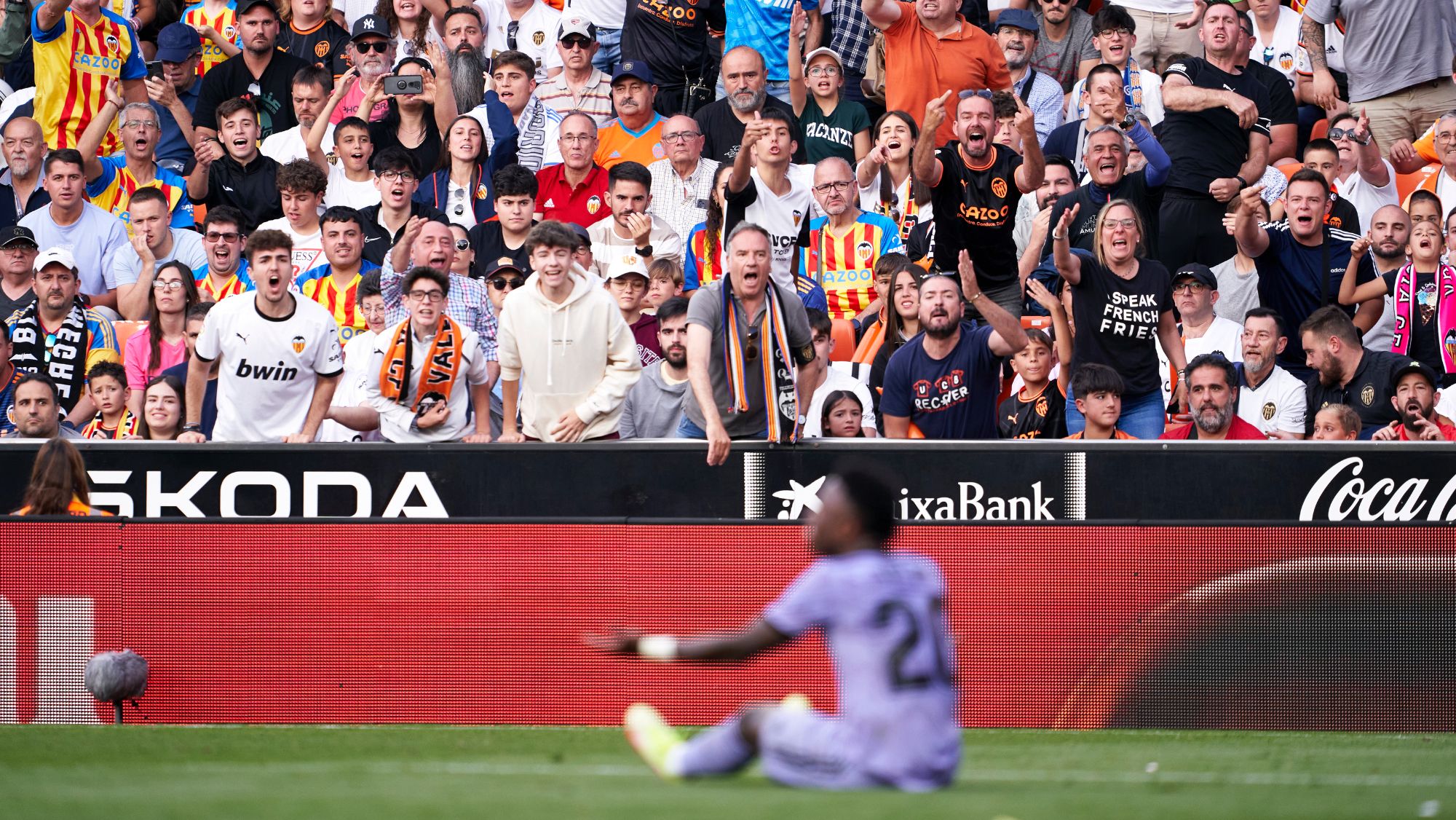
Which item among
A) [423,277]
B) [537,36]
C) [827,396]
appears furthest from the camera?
[537,36]

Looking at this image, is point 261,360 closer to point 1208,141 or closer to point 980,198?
point 980,198

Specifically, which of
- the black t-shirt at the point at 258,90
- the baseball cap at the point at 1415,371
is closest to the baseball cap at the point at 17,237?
the black t-shirt at the point at 258,90

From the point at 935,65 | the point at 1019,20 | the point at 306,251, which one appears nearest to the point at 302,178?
the point at 306,251

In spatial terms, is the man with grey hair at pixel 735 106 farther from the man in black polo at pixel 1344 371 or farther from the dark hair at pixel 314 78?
the man in black polo at pixel 1344 371

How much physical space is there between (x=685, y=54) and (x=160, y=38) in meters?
5.07

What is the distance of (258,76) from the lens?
1572 cm

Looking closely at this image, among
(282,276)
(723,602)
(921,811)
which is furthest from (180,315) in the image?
(921,811)

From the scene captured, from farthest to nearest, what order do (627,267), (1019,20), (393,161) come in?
1. (1019,20)
2. (393,161)
3. (627,267)

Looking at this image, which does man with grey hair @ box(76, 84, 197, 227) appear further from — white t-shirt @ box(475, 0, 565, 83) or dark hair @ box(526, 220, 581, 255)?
dark hair @ box(526, 220, 581, 255)

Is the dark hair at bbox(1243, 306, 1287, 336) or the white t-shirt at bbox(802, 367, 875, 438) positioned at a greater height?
the dark hair at bbox(1243, 306, 1287, 336)

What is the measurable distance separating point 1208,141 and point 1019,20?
8.08 ft

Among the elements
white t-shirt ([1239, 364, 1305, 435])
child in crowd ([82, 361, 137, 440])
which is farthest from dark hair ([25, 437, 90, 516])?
white t-shirt ([1239, 364, 1305, 435])

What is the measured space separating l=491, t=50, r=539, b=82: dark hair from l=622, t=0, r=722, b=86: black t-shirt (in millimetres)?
1144

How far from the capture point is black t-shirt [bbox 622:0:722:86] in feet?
50.7
